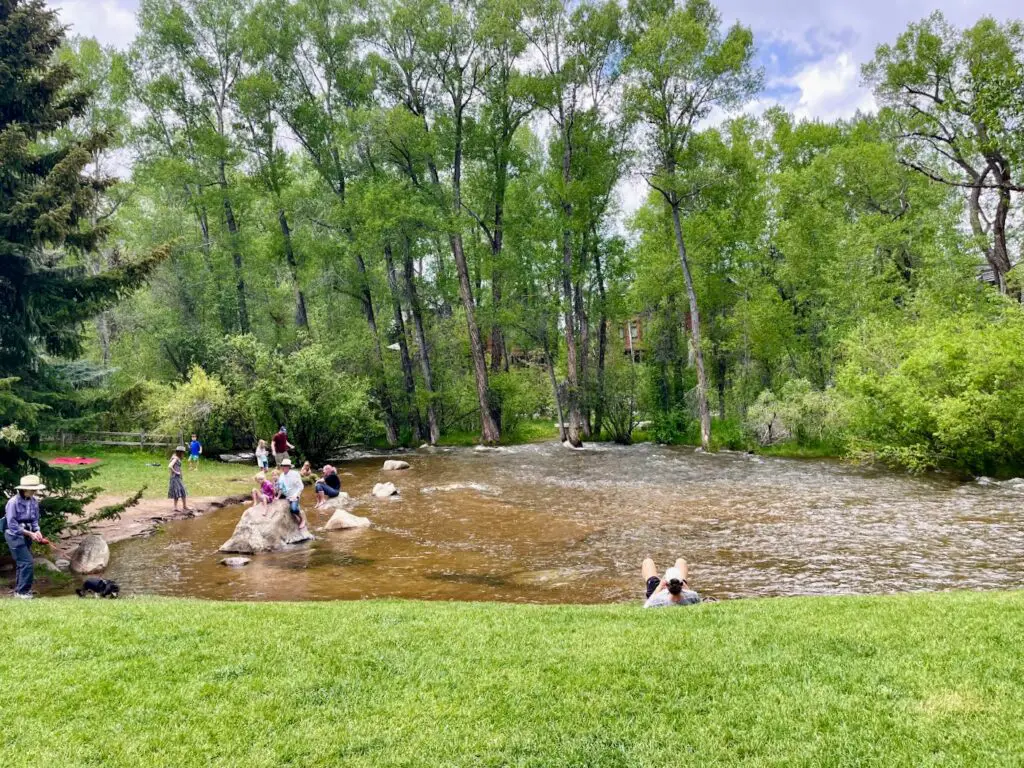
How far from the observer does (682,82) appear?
28359 mm

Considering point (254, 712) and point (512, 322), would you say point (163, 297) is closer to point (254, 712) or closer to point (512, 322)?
point (512, 322)

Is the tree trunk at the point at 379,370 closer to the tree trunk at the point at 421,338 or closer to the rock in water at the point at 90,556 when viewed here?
the tree trunk at the point at 421,338

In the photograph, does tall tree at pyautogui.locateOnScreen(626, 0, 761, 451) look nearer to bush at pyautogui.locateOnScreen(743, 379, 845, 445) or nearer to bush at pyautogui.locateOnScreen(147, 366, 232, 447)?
bush at pyautogui.locateOnScreen(743, 379, 845, 445)

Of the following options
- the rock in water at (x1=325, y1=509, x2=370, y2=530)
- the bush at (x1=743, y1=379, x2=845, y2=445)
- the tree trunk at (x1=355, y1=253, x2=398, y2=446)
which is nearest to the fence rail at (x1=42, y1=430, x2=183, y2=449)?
the tree trunk at (x1=355, y1=253, x2=398, y2=446)

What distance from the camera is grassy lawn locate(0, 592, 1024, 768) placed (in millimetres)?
4633

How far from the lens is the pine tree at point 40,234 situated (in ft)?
38.3

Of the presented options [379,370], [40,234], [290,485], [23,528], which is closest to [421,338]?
[379,370]

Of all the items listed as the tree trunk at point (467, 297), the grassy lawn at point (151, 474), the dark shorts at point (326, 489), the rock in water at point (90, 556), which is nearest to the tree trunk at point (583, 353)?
the tree trunk at point (467, 297)

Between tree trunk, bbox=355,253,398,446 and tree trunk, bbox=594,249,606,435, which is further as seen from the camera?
tree trunk, bbox=355,253,398,446

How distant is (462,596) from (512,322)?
83.7ft

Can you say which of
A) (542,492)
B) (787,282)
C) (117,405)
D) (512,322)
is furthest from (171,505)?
(787,282)

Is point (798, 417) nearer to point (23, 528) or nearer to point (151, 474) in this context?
point (23, 528)

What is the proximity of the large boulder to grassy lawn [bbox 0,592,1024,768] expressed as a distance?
6.21 metres

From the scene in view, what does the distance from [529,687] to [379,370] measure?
3307 centimetres
